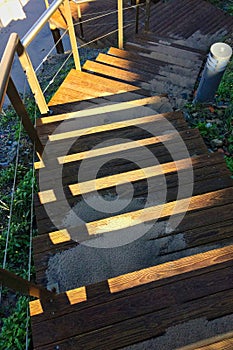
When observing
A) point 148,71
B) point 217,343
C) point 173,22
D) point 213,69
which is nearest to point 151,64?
point 148,71

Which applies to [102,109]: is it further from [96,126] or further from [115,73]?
[115,73]

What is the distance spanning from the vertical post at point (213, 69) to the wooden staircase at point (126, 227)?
601 mm

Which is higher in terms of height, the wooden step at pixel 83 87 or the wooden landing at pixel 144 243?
the wooden step at pixel 83 87

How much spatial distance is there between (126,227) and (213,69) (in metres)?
2.17

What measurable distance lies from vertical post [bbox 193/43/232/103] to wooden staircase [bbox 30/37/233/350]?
60 centimetres

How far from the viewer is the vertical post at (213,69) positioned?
121 inches

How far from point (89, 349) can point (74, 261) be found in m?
0.50

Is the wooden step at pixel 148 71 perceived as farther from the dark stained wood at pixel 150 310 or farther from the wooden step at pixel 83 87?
the dark stained wood at pixel 150 310

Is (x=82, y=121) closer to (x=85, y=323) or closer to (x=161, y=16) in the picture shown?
(x=85, y=323)

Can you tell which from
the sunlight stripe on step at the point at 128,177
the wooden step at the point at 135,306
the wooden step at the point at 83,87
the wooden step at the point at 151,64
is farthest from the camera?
the wooden step at the point at 151,64

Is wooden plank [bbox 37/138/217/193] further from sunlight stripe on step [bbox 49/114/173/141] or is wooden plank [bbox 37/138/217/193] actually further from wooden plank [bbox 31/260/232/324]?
wooden plank [bbox 31/260/232/324]

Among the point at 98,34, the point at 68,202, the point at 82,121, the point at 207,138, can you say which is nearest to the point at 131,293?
the point at 68,202

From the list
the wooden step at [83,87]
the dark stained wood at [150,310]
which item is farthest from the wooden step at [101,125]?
the dark stained wood at [150,310]

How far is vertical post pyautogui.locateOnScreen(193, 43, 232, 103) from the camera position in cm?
307
